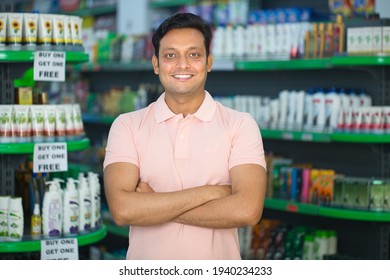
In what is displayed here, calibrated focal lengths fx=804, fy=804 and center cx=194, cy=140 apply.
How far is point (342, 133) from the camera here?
488 cm

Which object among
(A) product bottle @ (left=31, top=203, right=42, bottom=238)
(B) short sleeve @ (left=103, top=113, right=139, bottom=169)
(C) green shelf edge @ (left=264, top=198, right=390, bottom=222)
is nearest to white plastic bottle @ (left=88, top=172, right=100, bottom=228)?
(A) product bottle @ (left=31, top=203, right=42, bottom=238)

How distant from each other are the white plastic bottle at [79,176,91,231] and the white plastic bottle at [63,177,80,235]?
3 centimetres

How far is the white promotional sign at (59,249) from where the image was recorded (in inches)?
151

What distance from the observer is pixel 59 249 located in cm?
385

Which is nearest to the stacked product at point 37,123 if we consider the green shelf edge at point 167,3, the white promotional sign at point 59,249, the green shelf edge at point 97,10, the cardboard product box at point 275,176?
the white promotional sign at point 59,249

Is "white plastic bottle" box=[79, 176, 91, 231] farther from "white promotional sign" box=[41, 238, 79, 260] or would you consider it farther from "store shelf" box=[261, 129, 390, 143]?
"store shelf" box=[261, 129, 390, 143]

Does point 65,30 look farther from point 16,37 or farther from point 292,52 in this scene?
point 292,52

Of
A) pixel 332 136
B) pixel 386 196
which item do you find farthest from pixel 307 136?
pixel 386 196

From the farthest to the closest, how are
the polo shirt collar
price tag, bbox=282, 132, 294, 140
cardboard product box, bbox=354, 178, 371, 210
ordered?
price tag, bbox=282, 132, 294, 140 < cardboard product box, bbox=354, 178, 371, 210 < the polo shirt collar

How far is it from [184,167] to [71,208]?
1385 millimetres

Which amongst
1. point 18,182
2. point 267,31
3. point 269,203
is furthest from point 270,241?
point 18,182

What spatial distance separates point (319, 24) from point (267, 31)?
0.47 metres

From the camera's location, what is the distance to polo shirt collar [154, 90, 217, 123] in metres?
2.72

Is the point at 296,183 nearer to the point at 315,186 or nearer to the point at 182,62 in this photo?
the point at 315,186
